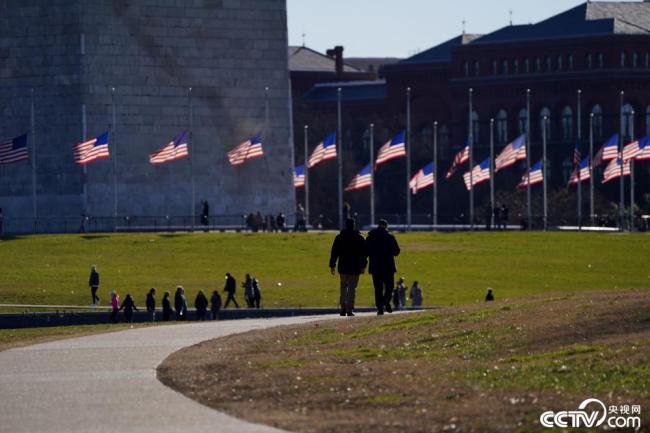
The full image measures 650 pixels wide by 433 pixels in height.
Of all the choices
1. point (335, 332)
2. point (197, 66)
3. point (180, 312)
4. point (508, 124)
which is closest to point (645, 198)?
point (508, 124)

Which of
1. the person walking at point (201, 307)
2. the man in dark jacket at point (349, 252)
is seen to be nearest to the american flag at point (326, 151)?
the person walking at point (201, 307)

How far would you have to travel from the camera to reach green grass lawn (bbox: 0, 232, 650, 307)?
7244 cm

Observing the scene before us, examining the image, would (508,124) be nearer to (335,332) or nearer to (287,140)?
(287,140)

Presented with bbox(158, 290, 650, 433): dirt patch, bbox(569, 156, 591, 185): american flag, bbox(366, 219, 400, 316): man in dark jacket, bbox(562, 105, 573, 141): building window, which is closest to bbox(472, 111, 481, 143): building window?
bbox(562, 105, 573, 141): building window

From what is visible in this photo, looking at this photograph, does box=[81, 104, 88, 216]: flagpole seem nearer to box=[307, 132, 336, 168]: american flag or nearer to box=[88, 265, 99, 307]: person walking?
box=[307, 132, 336, 168]: american flag

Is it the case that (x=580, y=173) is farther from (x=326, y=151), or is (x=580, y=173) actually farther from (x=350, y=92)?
(x=350, y=92)

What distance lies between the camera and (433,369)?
29.2m

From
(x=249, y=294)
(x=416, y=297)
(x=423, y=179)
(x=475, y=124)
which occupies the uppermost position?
(x=475, y=124)

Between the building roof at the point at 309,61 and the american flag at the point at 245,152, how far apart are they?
3555 inches

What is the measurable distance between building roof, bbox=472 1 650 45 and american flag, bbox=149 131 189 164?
200 ft

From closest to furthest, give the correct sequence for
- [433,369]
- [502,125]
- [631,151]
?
[433,369]
[631,151]
[502,125]

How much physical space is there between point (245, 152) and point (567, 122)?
191 feet

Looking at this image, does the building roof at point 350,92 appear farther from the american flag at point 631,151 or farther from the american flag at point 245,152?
the american flag at point 245,152

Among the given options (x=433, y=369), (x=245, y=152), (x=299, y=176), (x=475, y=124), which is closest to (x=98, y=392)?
(x=433, y=369)
